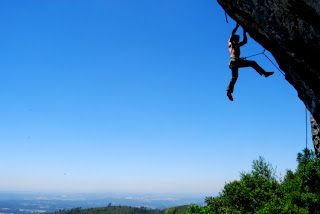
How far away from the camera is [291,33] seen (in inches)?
326

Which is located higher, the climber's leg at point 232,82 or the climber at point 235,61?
the climber at point 235,61

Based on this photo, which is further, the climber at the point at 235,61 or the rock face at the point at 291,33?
the climber at the point at 235,61

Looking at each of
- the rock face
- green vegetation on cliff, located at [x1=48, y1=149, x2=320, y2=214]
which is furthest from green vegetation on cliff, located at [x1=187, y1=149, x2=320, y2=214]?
the rock face

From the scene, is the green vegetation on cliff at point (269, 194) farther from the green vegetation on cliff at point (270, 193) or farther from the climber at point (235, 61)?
the climber at point (235, 61)

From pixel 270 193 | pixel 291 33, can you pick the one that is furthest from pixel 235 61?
pixel 270 193

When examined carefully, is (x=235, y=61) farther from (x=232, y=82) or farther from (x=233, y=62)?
(x=232, y=82)

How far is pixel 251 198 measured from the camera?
35.4m

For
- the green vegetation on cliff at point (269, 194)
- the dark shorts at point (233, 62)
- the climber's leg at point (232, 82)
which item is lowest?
the green vegetation on cliff at point (269, 194)

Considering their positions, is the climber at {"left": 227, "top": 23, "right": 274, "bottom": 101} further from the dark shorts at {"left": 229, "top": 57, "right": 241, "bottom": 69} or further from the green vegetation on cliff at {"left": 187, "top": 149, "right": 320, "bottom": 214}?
the green vegetation on cliff at {"left": 187, "top": 149, "right": 320, "bottom": 214}

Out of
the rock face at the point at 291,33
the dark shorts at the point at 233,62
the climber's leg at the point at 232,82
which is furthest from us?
the climber's leg at the point at 232,82

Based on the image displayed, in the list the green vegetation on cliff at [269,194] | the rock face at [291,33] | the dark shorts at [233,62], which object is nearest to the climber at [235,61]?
the dark shorts at [233,62]

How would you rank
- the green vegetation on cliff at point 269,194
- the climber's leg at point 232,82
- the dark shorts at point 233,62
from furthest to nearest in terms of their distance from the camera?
1. the green vegetation on cliff at point 269,194
2. the climber's leg at point 232,82
3. the dark shorts at point 233,62

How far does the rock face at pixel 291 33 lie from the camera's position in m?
7.77

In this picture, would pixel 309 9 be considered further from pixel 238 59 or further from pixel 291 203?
pixel 291 203
